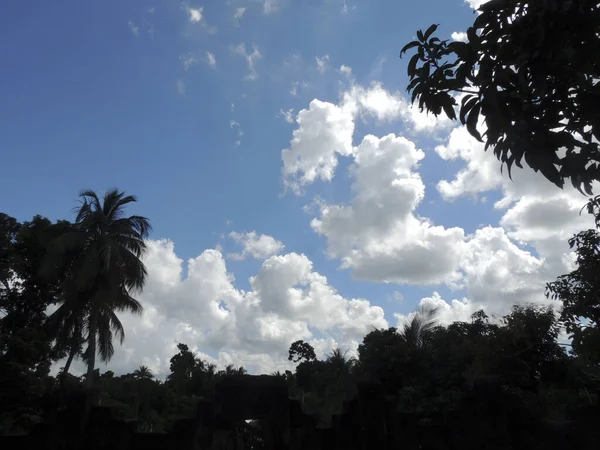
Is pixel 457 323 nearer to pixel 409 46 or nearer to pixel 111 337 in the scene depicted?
pixel 111 337

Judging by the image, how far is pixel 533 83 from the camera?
3223 millimetres

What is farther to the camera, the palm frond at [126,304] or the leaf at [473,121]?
the palm frond at [126,304]

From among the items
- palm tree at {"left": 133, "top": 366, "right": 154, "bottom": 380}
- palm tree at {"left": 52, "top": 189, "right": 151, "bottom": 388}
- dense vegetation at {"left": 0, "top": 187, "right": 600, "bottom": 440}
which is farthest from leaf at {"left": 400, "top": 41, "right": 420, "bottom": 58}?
palm tree at {"left": 133, "top": 366, "right": 154, "bottom": 380}

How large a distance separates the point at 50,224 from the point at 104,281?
3807mm

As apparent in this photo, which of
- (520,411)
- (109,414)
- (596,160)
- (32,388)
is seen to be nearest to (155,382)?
(32,388)

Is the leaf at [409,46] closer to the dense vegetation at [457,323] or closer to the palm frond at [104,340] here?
the dense vegetation at [457,323]

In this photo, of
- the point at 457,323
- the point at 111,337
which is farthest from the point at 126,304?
the point at 457,323

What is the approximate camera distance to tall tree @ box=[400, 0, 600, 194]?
3.03 m

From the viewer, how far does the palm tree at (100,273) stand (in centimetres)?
1958

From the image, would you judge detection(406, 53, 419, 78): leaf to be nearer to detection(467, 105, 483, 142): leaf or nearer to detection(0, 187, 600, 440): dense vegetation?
detection(467, 105, 483, 142): leaf

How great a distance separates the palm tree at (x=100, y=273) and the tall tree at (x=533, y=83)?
1836 centimetres

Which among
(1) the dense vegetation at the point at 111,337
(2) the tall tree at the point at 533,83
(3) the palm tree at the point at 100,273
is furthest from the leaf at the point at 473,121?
(3) the palm tree at the point at 100,273

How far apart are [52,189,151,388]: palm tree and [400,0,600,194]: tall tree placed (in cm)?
1836

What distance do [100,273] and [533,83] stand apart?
19347 mm
